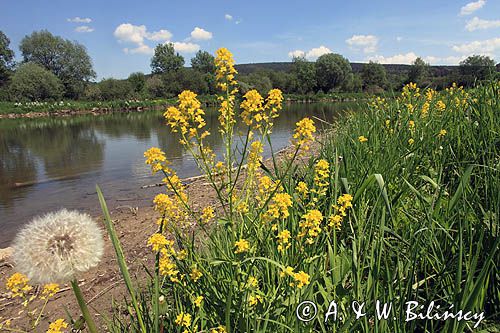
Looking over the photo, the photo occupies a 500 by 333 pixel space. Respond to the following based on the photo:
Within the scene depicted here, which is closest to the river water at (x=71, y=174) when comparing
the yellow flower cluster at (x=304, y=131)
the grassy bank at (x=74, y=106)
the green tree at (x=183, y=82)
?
the yellow flower cluster at (x=304, y=131)

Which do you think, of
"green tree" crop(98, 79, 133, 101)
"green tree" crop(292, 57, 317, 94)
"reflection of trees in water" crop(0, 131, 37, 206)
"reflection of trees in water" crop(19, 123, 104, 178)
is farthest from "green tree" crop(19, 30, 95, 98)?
"reflection of trees in water" crop(0, 131, 37, 206)

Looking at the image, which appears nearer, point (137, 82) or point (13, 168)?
point (13, 168)

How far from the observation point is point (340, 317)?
172 cm

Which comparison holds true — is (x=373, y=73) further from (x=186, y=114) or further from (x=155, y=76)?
(x=186, y=114)

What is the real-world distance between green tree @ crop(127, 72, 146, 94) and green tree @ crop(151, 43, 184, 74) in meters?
14.6

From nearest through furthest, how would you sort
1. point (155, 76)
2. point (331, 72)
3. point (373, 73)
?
point (155, 76)
point (331, 72)
point (373, 73)

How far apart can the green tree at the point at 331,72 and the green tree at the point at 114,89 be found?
172ft

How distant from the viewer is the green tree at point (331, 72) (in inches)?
3573

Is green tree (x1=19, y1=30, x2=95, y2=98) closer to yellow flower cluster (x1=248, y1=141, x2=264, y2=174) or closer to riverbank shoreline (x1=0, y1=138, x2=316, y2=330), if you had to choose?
riverbank shoreline (x1=0, y1=138, x2=316, y2=330)

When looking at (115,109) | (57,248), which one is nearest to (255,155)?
(57,248)

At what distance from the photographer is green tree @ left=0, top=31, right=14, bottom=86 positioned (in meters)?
68.0

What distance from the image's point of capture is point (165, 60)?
95.7 m

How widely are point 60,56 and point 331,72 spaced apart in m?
68.8

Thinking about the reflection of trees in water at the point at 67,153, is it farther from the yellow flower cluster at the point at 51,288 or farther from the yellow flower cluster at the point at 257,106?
the yellow flower cluster at the point at 257,106
